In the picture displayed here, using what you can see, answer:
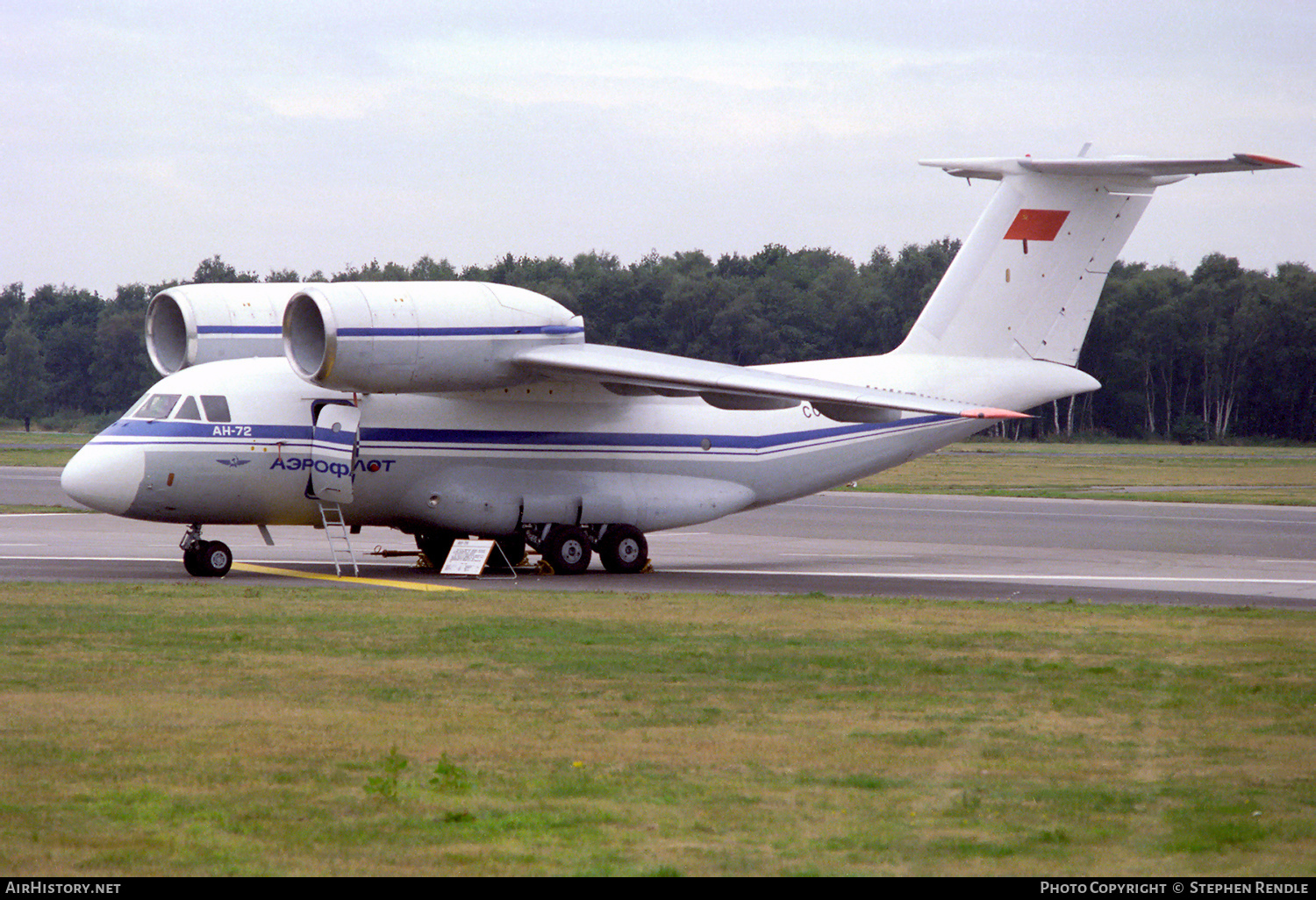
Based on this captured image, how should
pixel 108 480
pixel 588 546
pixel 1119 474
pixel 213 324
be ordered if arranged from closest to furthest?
1. pixel 108 480
2. pixel 588 546
3. pixel 213 324
4. pixel 1119 474

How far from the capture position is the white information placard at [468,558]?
21.8 meters

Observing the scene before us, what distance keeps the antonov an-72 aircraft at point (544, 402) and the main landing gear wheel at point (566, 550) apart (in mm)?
42

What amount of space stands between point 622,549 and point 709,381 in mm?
3596

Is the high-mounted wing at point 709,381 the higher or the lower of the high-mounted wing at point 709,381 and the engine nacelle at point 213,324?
the lower

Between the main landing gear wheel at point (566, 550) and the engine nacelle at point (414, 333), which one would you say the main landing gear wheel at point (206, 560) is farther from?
the main landing gear wheel at point (566, 550)

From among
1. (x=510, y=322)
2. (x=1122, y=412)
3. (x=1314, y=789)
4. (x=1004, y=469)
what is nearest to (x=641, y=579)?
(x=510, y=322)

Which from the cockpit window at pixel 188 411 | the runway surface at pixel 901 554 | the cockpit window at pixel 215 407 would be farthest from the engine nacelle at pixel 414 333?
the runway surface at pixel 901 554

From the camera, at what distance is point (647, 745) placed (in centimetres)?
950

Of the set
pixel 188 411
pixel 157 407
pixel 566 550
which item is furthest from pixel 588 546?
pixel 157 407

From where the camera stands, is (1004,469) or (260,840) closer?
(260,840)

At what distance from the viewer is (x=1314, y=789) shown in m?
8.31

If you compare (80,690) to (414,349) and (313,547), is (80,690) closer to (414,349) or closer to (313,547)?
(414,349)

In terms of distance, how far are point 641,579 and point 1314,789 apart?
14.3 meters

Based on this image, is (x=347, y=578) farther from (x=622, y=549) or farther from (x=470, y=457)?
(x=622, y=549)
